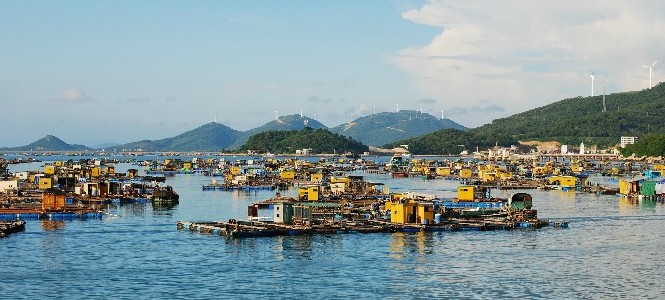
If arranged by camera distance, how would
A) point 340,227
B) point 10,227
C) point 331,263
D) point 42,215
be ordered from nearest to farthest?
point 331,263
point 10,227
point 340,227
point 42,215

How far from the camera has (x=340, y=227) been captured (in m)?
55.5

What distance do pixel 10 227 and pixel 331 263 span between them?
2098 centimetres

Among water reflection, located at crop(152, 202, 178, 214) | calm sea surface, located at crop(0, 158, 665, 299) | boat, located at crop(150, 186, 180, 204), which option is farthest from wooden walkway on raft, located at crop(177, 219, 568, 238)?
boat, located at crop(150, 186, 180, 204)

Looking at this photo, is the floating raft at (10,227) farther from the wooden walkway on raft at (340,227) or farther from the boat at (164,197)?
the boat at (164,197)

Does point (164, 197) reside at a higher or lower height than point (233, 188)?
lower

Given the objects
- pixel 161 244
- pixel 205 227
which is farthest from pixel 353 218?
pixel 161 244

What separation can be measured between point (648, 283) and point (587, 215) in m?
30.3

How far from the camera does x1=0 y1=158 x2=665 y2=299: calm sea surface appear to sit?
1471 inches

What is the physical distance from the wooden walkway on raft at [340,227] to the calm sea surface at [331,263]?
3.57 ft

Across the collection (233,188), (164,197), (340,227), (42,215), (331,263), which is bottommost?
(331,263)

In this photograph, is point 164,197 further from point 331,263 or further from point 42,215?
point 331,263

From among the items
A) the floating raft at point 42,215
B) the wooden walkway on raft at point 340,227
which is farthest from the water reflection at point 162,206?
the wooden walkway on raft at point 340,227

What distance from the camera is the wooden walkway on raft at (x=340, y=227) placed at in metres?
53.5

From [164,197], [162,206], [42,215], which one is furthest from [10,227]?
[164,197]
